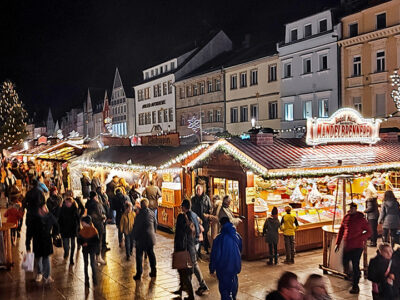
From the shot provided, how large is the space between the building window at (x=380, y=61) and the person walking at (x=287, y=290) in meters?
24.3

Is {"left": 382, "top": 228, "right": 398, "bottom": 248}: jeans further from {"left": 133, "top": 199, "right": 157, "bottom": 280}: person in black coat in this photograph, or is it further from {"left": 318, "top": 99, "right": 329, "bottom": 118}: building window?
{"left": 318, "top": 99, "right": 329, "bottom": 118}: building window

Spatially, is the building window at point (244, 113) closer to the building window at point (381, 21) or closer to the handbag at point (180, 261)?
the building window at point (381, 21)

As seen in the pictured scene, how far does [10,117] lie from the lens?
165 ft

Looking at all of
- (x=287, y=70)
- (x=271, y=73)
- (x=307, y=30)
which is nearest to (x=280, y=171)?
(x=307, y=30)

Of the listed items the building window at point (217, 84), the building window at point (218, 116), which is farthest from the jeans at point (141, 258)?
the building window at point (217, 84)

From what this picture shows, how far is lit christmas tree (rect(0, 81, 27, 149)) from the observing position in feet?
165

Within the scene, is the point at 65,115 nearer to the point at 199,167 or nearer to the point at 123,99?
the point at 123,99

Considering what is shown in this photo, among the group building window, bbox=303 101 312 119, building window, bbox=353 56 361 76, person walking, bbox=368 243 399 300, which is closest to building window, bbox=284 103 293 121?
building window, bbox=303 101 312 119

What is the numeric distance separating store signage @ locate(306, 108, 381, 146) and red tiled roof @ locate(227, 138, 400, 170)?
22 cm

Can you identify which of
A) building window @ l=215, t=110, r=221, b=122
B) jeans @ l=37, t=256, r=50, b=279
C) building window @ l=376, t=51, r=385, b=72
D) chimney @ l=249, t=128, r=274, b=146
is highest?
building window @ l=376, t=51, r=385, b=72

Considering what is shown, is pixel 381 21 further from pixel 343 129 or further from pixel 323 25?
pixel 343 129

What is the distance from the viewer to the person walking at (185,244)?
8.65m

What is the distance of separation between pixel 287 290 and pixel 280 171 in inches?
280

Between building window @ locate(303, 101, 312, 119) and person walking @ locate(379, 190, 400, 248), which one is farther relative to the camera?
building window @ locate(303, 101, 312, 119)
